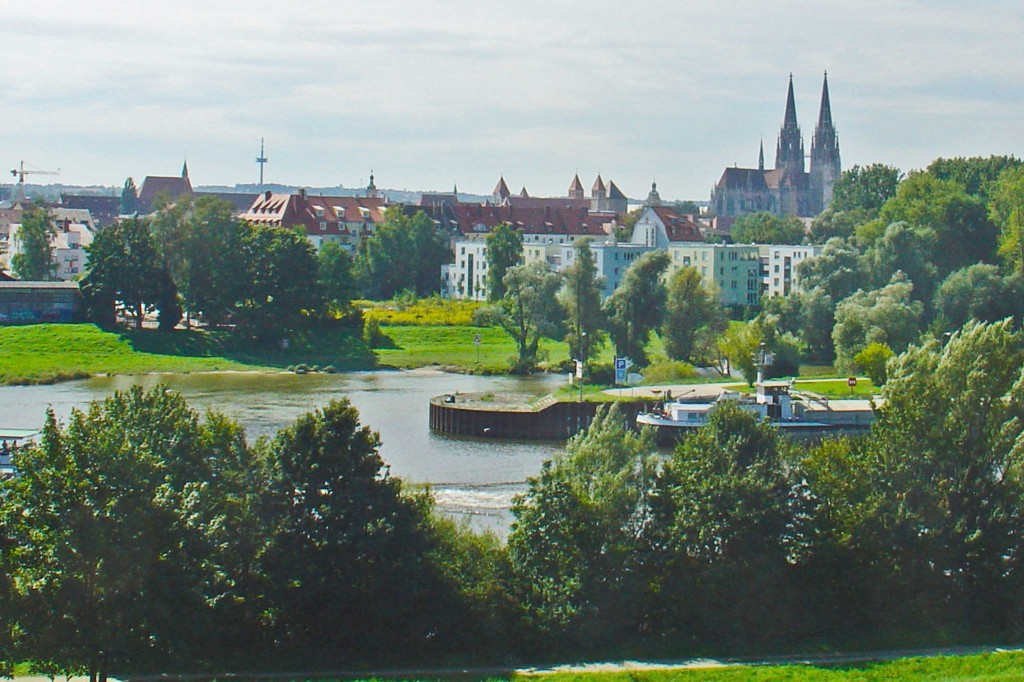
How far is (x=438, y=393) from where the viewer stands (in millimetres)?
62062

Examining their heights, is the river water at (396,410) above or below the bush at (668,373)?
below

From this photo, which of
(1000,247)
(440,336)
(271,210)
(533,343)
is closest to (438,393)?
(533,343)

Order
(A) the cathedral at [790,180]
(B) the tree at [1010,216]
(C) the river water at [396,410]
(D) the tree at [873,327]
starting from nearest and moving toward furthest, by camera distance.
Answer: (C) the river water at [396,410], (D) the tree at [873,327], (B) the tree at [1010,216], (A) the cathedral at [790,180]

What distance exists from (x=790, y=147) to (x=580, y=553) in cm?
17096

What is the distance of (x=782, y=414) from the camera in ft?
169

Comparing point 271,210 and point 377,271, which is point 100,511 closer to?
point 377,271

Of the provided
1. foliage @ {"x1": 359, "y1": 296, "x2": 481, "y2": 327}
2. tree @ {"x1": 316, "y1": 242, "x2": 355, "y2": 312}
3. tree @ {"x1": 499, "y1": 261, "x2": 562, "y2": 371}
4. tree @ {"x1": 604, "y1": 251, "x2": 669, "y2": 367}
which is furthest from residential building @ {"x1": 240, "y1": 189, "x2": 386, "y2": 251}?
tree @ {"x1": 604, "y1": 251, "x2": 669, "y2": 367}

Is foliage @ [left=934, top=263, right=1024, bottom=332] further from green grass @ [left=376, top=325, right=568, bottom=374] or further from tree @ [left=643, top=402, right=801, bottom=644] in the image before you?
tree @ [left=643, top=402, right=801, bottom=644]

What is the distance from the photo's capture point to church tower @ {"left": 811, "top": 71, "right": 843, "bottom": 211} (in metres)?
190

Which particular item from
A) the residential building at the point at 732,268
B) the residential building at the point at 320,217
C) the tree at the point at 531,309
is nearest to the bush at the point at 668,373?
the tree at the point at 531,309

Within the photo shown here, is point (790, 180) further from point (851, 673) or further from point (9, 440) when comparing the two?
point (851, 673)

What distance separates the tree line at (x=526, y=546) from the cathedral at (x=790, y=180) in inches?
6358

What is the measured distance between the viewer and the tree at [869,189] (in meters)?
126

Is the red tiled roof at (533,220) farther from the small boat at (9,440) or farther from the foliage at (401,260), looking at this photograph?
the small boat at (9,440)
